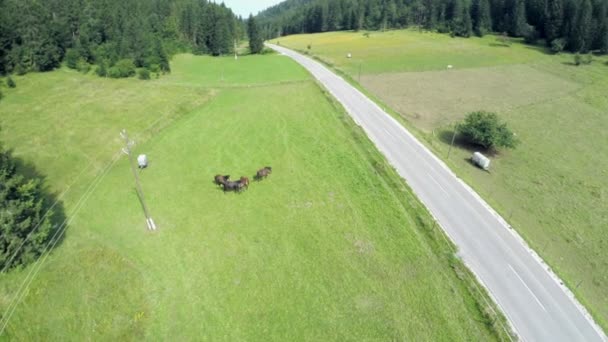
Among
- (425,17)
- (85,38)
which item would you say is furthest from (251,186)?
(425,17)

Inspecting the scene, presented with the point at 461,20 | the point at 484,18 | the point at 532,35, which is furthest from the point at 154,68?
the point at 484,18

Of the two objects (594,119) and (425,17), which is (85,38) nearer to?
(594,119)

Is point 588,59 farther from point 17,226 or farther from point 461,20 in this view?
point 17,226

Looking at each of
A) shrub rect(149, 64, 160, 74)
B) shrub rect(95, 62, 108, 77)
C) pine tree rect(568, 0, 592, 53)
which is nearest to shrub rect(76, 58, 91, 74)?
shrub rect(95, 62, 108, 77)

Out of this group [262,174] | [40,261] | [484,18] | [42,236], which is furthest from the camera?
[484,18]

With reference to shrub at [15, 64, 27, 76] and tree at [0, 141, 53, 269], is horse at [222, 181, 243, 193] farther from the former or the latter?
shrub at [15, 64, 27, 76]
